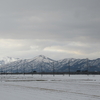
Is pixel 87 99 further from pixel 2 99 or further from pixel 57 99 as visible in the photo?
pixel 2 99

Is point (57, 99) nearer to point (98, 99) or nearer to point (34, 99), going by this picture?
point (34, 99)

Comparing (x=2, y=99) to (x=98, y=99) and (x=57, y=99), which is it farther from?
(x=98, y=99)

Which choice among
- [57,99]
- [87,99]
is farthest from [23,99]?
[87,99]

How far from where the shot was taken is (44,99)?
20.4 m

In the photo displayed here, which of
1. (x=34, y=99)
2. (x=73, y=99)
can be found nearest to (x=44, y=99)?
(x=34, y=99)

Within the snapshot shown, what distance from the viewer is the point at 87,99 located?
20.3 meters

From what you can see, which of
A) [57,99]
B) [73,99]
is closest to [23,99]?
[57,99]

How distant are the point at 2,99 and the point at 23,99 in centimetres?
207

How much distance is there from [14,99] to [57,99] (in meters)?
4.24

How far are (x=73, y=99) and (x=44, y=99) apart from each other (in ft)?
9.41

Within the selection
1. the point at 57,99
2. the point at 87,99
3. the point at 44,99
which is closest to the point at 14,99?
the point at 44,99

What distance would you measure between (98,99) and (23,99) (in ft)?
24.1

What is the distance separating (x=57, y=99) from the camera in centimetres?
2036

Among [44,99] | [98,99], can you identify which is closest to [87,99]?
[98,99]
